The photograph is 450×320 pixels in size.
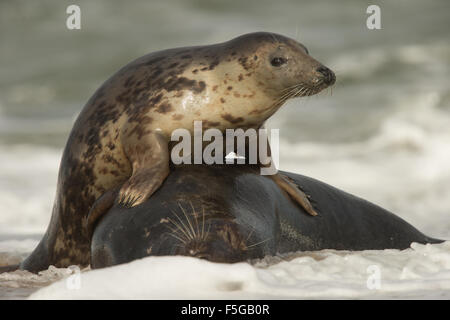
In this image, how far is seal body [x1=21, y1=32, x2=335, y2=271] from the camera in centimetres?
539

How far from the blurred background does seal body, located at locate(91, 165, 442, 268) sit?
5488 mm

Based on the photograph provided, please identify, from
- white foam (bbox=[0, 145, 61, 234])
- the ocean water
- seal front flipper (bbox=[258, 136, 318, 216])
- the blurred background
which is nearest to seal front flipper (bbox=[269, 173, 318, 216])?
seal front flipper (bbox=[258, 136, 318, 216])

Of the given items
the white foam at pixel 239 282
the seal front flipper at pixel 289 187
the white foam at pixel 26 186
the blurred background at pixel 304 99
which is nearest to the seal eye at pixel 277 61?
the seal front flipper at pixel 289 187

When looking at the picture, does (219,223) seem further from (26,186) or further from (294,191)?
(26,186)

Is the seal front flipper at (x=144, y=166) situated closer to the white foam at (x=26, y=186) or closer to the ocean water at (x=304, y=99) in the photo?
the white foam at (x=26, y=186)

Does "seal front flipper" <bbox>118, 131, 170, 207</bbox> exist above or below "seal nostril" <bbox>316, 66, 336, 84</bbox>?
below

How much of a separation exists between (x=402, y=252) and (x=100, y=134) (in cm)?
211

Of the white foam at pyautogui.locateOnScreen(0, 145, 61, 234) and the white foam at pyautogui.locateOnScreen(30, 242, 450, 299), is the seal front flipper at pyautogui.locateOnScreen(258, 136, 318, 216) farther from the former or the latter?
the white foam at pyautogui.locateOnScreen(0, 145, 61, 234)

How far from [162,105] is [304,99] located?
11853mm

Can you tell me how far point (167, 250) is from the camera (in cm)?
434

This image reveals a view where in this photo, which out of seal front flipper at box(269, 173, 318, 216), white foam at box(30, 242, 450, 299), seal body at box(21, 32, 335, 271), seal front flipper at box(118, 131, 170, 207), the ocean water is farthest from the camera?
the ocean water

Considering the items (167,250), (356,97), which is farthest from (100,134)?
(356,97)

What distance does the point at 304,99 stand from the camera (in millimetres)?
17047
